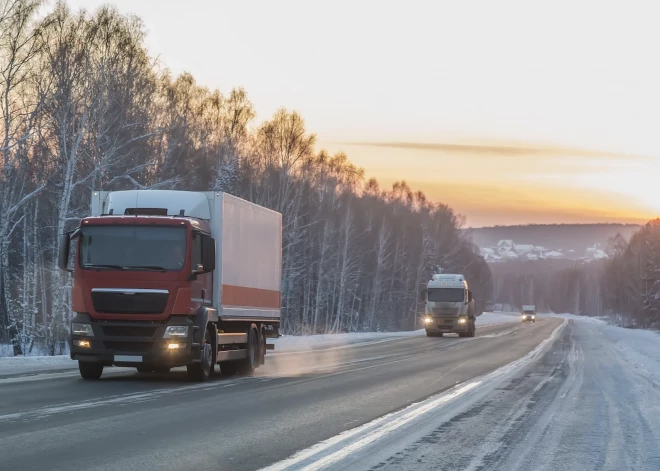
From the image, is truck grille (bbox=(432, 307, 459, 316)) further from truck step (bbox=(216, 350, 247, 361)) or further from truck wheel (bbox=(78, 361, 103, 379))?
truck wheel (bbox=(78, 361, 103, 379))

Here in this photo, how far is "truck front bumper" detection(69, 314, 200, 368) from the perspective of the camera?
633 inches

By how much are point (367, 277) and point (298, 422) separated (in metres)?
81.8

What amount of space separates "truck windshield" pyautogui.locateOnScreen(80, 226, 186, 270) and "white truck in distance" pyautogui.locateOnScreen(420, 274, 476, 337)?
33.6 metres

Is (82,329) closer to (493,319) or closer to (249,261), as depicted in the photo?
(249,261)

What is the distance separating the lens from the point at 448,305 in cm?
4919

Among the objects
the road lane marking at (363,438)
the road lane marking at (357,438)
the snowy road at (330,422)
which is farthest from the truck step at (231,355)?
the road lane marking at (363,438)

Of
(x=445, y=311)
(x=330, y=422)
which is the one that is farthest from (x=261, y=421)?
(x=445, y=311)

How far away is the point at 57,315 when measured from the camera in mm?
32812

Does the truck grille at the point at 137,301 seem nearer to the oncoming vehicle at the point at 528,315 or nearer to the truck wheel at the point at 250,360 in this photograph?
the truck wheel at the point at 250,360

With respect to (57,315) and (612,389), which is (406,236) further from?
Answer: (612,389)

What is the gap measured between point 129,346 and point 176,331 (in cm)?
87

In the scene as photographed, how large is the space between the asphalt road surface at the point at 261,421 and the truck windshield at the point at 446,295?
2904cm

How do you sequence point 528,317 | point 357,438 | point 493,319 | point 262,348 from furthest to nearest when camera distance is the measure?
point 493,319 → point 528,317 → point 262,348 → point 357,438

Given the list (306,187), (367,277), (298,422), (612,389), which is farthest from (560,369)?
(367,277)
